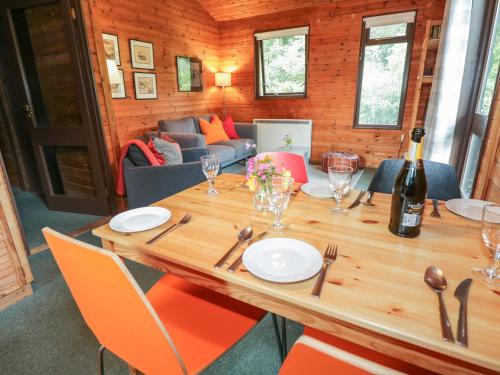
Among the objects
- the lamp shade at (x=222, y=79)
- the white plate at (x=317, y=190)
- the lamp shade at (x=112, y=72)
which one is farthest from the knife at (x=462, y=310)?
the lamp shade at (x=222, y=79)

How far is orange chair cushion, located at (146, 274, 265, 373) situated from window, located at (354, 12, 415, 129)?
4.35 meters

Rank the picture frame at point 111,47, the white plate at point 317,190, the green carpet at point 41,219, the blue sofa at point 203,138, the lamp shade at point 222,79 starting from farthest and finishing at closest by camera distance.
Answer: the lamp shade at point 222,79, the blue sofa at point 203,138, the picture frame at point 111,47, the green carpet at point 41,219, the white plate at point 317,190

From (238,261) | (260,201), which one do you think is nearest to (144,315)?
(238,261)

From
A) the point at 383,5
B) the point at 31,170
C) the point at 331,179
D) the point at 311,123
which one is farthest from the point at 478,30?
the point at 31,170

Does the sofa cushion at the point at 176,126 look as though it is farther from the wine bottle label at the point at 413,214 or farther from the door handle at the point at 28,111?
the wine bottle label at the point at 413,214

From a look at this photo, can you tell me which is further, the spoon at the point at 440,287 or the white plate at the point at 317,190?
the white plate at the point at 317,190

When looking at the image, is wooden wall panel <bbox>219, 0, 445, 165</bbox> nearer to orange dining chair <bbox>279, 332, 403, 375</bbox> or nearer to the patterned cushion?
the patterned cushion

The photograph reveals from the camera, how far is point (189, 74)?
472cm

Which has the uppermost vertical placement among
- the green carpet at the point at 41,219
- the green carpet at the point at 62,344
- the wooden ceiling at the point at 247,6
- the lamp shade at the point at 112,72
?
the wooden ceiling at the point at 247,6

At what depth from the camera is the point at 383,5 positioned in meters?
4.14

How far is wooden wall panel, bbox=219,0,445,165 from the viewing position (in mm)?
4246

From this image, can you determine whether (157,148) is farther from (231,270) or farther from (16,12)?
(231,270)

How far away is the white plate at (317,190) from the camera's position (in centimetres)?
131

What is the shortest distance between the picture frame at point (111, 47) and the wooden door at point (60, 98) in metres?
0.64
